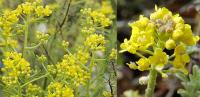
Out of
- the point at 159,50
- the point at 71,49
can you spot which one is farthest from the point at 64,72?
the point at 159,50

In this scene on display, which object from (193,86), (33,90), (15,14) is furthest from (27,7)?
(193,86)

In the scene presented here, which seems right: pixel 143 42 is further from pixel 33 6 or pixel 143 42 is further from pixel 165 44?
pixel 33 6

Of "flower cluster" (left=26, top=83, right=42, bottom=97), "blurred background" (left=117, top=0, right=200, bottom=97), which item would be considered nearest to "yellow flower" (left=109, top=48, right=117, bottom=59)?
"flower cluster" (left=26, top=83, right=42, bottom=97)

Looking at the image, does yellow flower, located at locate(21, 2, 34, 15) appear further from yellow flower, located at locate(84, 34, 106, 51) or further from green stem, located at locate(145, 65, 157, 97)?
green stem, located at locate(145, 65, 157, 97)

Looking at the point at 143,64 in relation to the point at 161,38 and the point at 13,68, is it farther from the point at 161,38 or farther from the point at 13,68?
the point at 13,68

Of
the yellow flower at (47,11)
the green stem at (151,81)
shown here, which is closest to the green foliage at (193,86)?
the green stem at (151,81)

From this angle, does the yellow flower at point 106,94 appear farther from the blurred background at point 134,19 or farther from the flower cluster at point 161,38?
the blurred background at point 134,19
